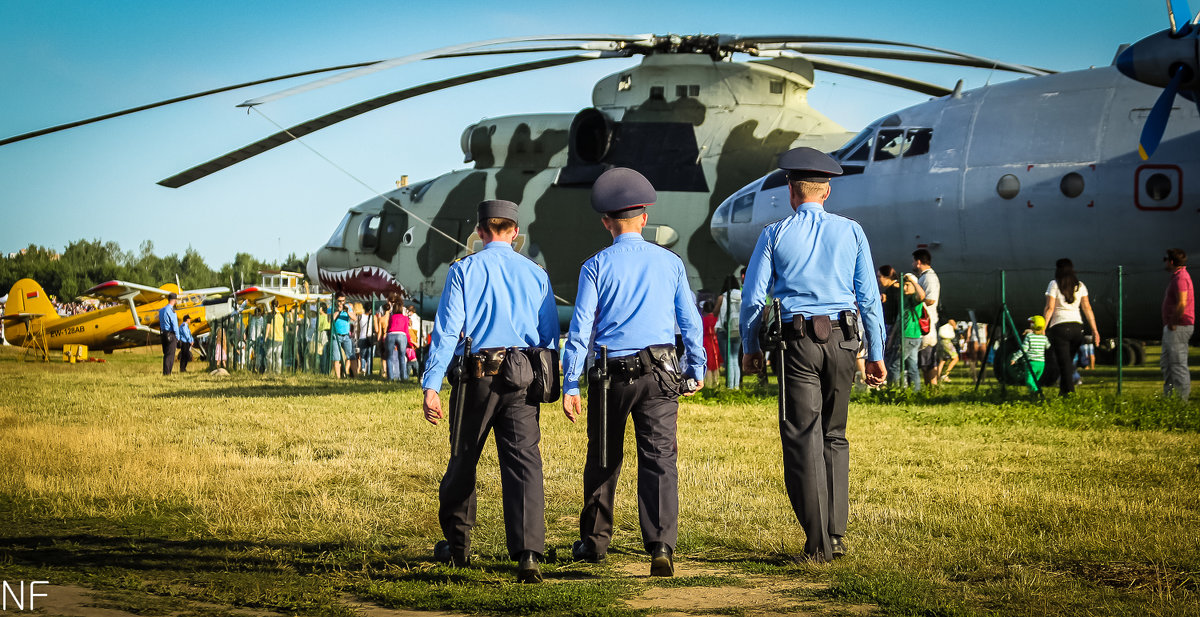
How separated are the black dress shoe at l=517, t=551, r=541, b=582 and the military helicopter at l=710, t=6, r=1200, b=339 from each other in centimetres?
1056

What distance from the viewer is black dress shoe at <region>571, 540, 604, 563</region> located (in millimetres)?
5195

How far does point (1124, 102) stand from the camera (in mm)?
13250

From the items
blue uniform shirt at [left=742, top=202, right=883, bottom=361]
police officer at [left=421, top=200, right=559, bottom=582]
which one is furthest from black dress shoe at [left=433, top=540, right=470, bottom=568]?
blue uniform shirt at [left=742, top=202, right=883, bottom=361]

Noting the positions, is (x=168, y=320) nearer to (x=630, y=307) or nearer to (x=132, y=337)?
(x=132, y=337)

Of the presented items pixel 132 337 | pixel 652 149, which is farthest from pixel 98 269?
pixel 652 149

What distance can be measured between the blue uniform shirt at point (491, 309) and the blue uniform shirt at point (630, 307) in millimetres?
177

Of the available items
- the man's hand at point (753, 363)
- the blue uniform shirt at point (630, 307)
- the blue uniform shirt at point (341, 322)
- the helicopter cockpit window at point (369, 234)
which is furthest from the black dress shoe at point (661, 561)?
the helicopter cockpit window at point (369, 234)

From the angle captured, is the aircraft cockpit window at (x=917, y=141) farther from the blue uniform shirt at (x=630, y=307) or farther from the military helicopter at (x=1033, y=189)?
the blue uniform shirt at (x=630, y=307)

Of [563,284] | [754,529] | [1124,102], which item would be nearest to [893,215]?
[1124,102]

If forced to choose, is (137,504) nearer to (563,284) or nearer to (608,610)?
(608,610)

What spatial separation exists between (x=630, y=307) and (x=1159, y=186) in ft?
34.1

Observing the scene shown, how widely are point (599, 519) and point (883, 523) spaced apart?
1752mm

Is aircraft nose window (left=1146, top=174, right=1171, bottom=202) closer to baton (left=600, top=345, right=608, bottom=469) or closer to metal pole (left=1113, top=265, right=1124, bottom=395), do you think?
metal pole (left=1113, top=265, right=1124, bottom=395)

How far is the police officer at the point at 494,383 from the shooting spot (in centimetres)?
491
